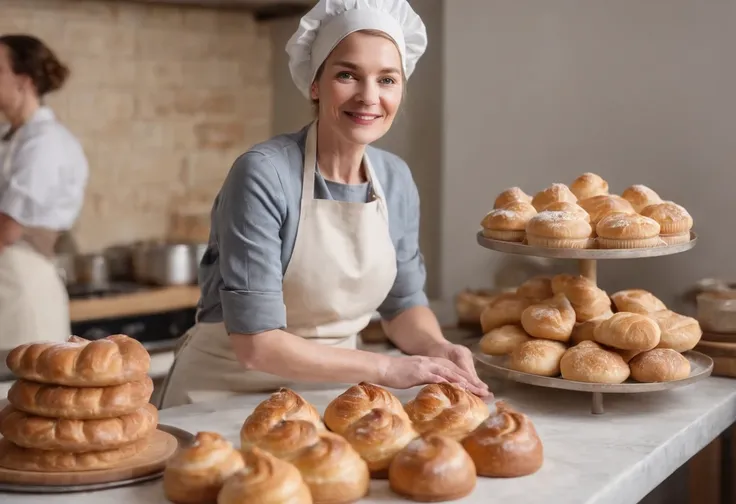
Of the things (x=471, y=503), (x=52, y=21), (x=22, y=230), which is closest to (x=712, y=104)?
(x=471, y=503)

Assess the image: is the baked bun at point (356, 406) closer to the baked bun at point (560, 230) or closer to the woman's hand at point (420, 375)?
the woman's hand at point (420, 375)

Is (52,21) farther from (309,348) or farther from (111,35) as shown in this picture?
(309,348)

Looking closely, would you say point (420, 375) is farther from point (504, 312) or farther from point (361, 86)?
point (361, 86)

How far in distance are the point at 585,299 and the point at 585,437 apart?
389 millimetres

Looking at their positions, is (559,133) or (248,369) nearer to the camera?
(248,369)

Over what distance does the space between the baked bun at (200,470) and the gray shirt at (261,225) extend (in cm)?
48

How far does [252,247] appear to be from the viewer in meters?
1.85

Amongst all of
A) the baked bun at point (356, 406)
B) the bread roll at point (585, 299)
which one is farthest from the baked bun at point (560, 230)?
the baked bun at point (356, 406)

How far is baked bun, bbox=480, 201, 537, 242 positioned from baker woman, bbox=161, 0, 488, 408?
21 cm

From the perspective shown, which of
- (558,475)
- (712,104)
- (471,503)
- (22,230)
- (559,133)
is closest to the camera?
(471,503)

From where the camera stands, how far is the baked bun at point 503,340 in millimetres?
2068

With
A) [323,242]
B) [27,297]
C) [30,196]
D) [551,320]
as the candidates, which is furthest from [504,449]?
[30,196]

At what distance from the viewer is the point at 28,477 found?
1.42 metres

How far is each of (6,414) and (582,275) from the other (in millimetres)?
1276
